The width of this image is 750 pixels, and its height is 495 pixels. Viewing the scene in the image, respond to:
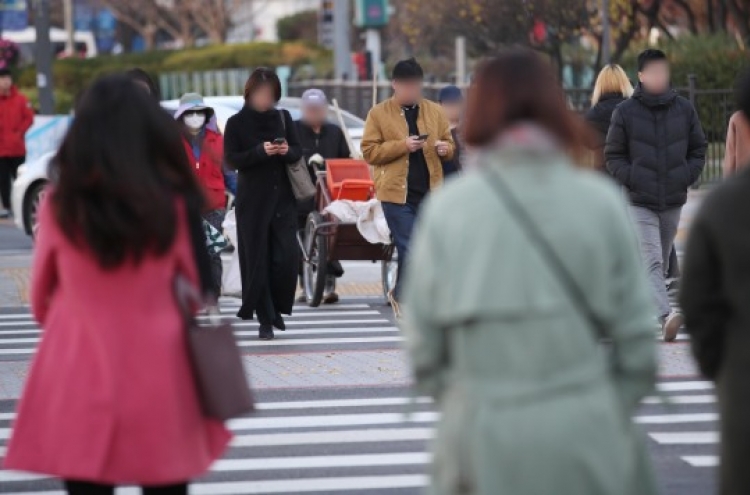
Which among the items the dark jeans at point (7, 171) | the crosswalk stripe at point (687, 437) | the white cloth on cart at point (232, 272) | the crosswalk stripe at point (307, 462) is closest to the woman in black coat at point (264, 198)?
the white cloth on cart at point (232, 272)

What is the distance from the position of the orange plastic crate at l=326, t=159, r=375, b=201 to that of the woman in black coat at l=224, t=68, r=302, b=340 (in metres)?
1.81

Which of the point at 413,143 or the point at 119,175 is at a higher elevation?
the point at 119,175

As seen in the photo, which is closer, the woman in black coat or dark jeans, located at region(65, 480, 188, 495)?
dark jeans, located at region(65, 480, 188, 495)

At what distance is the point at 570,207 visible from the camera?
166 inches

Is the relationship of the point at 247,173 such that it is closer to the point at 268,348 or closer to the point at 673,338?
the point at 268,348

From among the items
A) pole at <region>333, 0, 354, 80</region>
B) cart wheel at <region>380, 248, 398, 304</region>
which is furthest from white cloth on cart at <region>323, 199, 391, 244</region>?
pole at <region>333, 0, 354, 80</region>

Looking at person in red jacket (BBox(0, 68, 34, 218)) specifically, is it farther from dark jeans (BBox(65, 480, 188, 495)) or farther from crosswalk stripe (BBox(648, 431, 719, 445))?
dark jeans (BBox(65, 480, 188, 495))

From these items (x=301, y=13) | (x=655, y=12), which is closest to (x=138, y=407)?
(x=655, y=12)

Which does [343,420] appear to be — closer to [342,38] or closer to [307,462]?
[307,462]

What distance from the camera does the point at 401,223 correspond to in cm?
1280

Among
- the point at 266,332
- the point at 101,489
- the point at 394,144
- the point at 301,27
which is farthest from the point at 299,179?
the point at 301,27

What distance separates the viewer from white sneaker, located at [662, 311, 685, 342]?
11.7m

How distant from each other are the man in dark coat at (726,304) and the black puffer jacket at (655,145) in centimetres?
672

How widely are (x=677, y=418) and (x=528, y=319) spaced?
17.0ft
